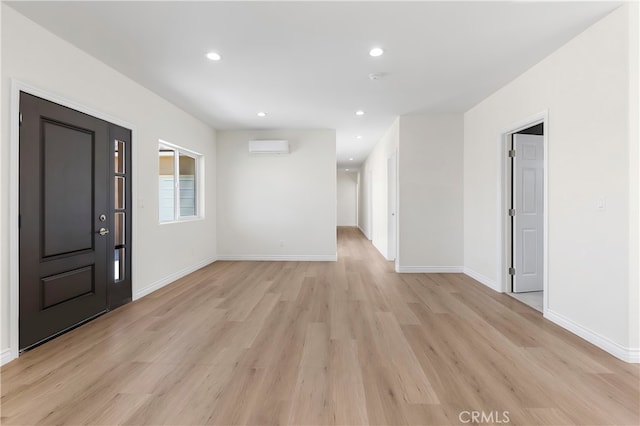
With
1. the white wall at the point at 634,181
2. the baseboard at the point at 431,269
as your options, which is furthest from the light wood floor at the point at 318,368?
the baseboard at the point at 431,269

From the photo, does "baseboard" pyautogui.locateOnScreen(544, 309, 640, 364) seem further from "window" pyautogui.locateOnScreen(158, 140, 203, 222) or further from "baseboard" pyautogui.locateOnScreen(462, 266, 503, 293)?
"window" pyautogui.locateOnScreen(158, 140, 203, 222)

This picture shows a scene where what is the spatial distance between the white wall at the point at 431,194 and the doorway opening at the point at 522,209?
1.09m

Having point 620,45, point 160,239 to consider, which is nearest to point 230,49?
point 160,239

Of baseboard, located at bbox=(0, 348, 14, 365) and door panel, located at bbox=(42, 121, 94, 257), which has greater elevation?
door panel, located at bbox=(42, 121, 94, 257)

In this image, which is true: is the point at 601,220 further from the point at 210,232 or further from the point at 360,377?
the point at 210,232

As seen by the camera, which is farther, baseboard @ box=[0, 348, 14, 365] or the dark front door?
the dark front door

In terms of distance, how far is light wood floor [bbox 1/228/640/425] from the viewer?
168 centimetres

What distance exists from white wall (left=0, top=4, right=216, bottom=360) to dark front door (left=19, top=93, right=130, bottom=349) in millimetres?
138

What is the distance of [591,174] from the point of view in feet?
8.30

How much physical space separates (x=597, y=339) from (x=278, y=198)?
5.02 meters

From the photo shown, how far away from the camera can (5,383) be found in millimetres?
1940

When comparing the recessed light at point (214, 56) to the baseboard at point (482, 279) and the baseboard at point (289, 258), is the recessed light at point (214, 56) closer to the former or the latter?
the baseboard at point (289, 258)
